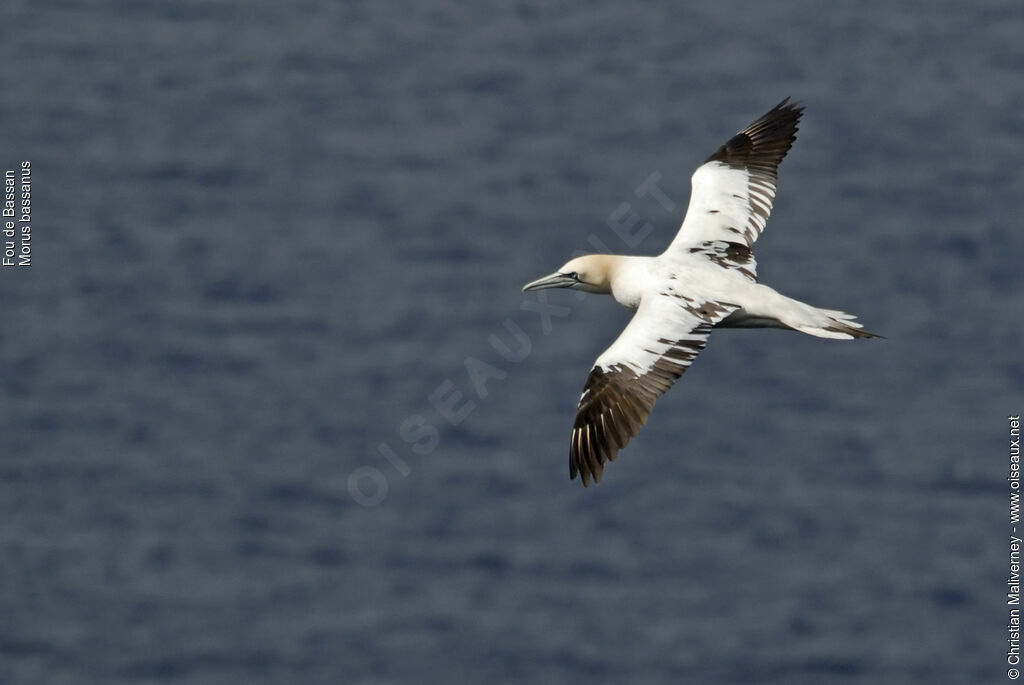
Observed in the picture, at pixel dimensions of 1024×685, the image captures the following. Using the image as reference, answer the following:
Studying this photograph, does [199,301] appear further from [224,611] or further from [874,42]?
[874,42]

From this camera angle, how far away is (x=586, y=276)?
72.1ft

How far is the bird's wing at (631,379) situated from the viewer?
19.5 m

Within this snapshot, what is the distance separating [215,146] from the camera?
4509 centimetres

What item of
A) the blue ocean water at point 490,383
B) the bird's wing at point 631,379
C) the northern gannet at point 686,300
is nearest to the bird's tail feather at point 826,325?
the northern gannet at point 686,300

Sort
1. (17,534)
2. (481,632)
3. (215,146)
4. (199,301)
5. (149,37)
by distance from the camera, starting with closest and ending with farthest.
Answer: (481,632), (17,534), (199,301), (215,146), (149,37)

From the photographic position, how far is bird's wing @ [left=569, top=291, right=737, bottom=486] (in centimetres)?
1952

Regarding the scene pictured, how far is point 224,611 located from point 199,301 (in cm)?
697

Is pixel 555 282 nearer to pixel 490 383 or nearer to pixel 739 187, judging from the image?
pixel 739 187

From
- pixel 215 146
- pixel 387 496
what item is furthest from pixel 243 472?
pixel 215 146

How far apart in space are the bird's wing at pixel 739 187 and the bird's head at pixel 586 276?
0.72m

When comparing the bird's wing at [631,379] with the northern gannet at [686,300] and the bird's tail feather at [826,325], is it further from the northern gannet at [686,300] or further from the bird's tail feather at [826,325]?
the bird's tail feather at [826,325]

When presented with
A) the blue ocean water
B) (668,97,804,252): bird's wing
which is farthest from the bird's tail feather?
the blue ocean water

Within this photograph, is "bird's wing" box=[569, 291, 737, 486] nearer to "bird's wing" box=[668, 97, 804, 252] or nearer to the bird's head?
the bird's head

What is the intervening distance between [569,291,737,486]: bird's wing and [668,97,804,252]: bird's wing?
184cm
